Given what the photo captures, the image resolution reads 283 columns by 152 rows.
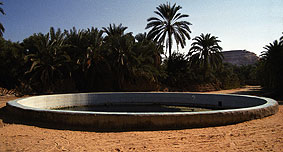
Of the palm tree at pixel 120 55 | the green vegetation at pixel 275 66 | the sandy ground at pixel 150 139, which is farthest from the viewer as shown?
the palm tree at pixel 120 55

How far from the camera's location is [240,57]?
110938 millimetres

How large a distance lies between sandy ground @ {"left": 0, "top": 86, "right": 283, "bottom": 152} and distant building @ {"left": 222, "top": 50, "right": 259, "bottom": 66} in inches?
4170

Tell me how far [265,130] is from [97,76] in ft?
61.9

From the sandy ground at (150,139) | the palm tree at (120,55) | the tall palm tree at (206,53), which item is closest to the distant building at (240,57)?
the tall palm tree at (206,53)

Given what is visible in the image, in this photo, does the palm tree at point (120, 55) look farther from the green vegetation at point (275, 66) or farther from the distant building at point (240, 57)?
the distant building at point (240, 57)

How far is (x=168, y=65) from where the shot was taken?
27.1 m

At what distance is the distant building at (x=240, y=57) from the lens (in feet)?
344

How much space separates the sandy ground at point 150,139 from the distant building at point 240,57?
347ft

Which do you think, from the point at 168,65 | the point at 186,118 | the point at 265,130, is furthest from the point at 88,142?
the point at 168,65

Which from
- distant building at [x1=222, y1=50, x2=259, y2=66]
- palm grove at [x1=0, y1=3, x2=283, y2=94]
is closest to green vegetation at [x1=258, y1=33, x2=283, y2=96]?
palm grove at [x1=0, y1=3, x2=283, y2=94]

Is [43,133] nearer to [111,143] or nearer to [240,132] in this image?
[111,143]

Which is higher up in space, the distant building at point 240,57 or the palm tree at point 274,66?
the distant building at point 240,57

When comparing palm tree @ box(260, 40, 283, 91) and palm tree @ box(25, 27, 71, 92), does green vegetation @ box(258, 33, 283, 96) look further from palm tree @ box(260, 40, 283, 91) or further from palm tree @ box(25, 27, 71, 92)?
palm tree @ box(25, 27, 71, 92)

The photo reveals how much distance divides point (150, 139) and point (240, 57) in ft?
383
